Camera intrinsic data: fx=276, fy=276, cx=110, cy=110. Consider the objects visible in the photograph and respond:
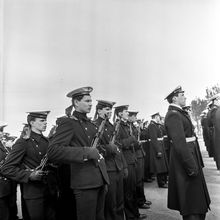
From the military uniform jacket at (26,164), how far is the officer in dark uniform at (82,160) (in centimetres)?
79

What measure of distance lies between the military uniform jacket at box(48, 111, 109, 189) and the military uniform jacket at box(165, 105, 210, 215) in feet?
3.51

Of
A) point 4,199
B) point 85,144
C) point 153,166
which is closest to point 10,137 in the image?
point 4,199

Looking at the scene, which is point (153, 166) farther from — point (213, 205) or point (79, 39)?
point (79, 39)

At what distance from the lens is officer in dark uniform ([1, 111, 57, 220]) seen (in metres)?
3.32

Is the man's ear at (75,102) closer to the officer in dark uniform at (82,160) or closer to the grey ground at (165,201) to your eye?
the officer in dark uniform at (82,160)

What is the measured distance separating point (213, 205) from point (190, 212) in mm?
1818

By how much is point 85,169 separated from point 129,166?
227 centimetres

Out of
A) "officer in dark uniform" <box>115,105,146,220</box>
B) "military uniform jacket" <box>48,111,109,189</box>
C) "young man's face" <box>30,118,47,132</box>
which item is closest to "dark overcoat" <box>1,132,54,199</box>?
"young man's face" <box>30,118,47,132</box>

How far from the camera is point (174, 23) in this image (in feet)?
18.7

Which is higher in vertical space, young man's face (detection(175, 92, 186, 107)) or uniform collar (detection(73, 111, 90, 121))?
young man's face (detection(175, 92, 186, 107))

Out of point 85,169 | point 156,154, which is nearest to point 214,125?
point 85,169

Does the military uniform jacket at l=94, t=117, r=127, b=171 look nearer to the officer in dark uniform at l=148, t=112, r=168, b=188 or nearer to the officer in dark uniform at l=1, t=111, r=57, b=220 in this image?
the officer in dark uniform at l=1, t=111, r=57, b=220

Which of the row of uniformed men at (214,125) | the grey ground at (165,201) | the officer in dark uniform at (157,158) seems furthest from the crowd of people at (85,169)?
the officer in dark uniform at (157,158)

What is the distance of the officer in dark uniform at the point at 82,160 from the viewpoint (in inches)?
106
